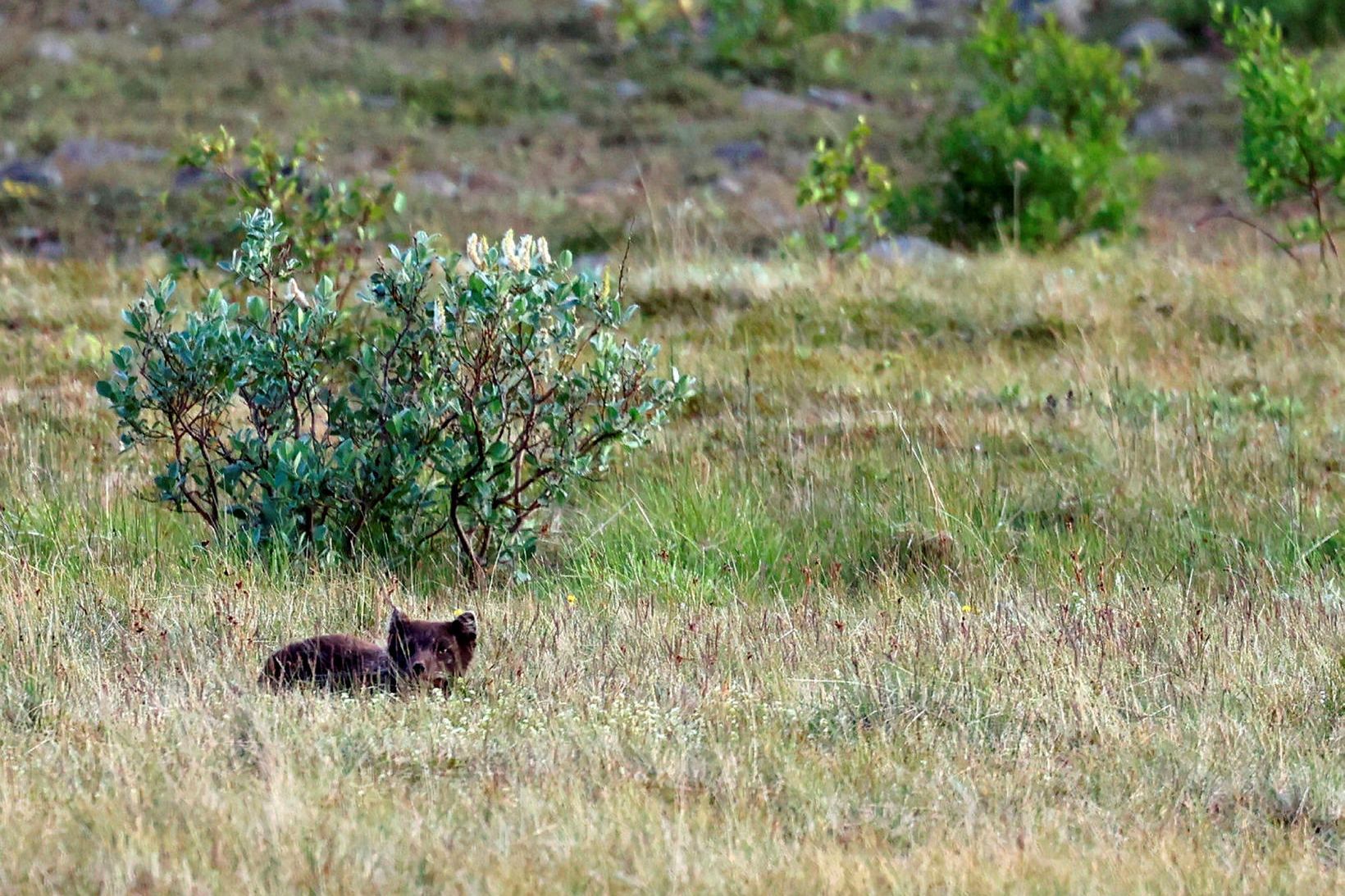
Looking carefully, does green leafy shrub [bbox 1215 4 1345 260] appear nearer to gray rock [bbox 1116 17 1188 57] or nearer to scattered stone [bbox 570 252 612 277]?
scattered stone [bbox 570 252 612 277]

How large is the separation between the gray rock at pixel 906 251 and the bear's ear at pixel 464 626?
630 centimetres

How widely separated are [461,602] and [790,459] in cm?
192

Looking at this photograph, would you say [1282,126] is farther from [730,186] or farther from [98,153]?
[98,153]

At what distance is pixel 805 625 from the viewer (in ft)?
15.4

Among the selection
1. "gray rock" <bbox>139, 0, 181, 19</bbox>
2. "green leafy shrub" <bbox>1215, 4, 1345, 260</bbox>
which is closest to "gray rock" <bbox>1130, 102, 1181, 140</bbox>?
"green leafy shrub" <bbox>1215, 4, 1345, 260</bbox>

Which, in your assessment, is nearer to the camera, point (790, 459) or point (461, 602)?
point (461, 602)

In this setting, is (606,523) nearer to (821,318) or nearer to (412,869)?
(412,869)

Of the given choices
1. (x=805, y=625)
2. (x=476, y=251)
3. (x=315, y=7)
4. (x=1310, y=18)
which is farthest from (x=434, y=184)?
(x=1310, y=18)

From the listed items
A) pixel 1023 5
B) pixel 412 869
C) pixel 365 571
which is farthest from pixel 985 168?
pixel 1023 5

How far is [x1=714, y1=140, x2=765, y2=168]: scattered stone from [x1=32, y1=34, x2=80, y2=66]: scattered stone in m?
8.76

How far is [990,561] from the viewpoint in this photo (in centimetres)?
551

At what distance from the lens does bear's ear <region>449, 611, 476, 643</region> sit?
410 cm

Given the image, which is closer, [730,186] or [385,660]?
A: [385,660]

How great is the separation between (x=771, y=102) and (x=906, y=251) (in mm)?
8462
